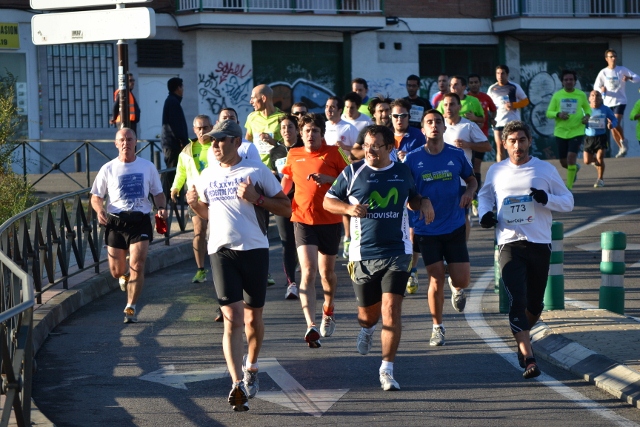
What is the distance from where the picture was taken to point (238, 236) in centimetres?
728

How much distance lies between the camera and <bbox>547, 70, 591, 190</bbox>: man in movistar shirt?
18.2 meters

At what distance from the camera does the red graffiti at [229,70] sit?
30.5 meters

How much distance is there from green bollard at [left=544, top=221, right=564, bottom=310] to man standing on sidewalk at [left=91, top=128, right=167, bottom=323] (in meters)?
3.76

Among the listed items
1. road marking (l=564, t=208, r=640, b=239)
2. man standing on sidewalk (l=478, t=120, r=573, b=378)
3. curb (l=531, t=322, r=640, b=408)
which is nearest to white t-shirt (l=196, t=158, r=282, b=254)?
man standing on sidewalk (l=478, t=120, r=573, b=378)

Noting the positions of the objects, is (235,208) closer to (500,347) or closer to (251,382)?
(251,382)

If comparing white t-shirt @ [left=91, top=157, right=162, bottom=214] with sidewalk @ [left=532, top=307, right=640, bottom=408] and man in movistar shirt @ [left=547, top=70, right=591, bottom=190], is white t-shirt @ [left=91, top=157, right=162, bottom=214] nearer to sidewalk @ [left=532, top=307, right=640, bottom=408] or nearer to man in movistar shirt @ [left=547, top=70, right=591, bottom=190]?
sidewalk @ [left=532, top=307, right=640, bottom=408]

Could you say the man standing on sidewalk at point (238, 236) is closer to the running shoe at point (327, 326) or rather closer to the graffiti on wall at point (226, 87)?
the running shoe at point (327, 326)

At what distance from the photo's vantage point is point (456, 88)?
15.8 meters

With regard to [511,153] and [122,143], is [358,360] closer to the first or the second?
[511,153]

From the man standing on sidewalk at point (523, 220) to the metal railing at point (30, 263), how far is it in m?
3.44

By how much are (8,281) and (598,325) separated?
186 inches

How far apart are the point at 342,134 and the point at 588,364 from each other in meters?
5.74

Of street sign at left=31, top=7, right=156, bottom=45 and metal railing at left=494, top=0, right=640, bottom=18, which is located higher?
metal railing at left=494, top=0, right=640, bottom=18

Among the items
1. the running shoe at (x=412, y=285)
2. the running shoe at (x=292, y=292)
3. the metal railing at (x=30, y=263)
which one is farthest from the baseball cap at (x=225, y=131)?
the running shoe at (x=412, y=285)
